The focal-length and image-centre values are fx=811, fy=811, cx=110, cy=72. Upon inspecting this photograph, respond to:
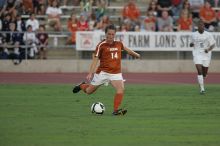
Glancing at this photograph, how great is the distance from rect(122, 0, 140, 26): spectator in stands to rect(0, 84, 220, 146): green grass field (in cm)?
931

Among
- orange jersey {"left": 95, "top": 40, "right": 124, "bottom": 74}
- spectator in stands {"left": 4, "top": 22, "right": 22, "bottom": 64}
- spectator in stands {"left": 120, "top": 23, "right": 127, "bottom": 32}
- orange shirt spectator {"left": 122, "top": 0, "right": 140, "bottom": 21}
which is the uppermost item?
orange jersey {"left": 95, "top": 40, "right": 124, "bottom": 74}

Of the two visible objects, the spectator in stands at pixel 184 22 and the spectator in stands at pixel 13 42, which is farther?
the spectator in stands at pixel 184 22

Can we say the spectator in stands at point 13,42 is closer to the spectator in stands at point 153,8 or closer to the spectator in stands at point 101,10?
the spectator in stands at point 101,10

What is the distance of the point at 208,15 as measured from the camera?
110ft

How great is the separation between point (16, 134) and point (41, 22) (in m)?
20.9

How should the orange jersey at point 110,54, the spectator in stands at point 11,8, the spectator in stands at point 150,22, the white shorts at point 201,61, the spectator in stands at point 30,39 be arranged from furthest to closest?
the spectator in stands at point 11,8 → the spectator in stands at point 150,22 → the spectator in stands at point 30,39 → the white shorts at point 201,61 → the orange jersey at point 110,54

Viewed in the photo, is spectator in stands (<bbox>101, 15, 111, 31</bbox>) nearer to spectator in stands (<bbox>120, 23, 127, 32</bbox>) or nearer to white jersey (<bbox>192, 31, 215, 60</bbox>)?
spectator in stands (<bbox>120, 23, 127, 32</bbox>)

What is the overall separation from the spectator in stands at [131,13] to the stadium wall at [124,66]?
180 cm

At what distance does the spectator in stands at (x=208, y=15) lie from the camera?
33500mm

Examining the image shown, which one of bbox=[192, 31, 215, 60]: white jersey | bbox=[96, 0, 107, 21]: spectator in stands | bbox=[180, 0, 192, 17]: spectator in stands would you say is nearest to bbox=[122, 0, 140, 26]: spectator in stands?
bbox=[96, 0, 107, 21]: spectator in stands

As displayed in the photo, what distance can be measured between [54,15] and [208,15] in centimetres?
646

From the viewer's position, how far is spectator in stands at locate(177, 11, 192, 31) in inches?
1315

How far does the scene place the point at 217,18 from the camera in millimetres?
34062

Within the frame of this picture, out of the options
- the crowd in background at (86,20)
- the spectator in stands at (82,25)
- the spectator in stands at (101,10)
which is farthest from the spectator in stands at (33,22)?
the spectator in stands at (101,10)
